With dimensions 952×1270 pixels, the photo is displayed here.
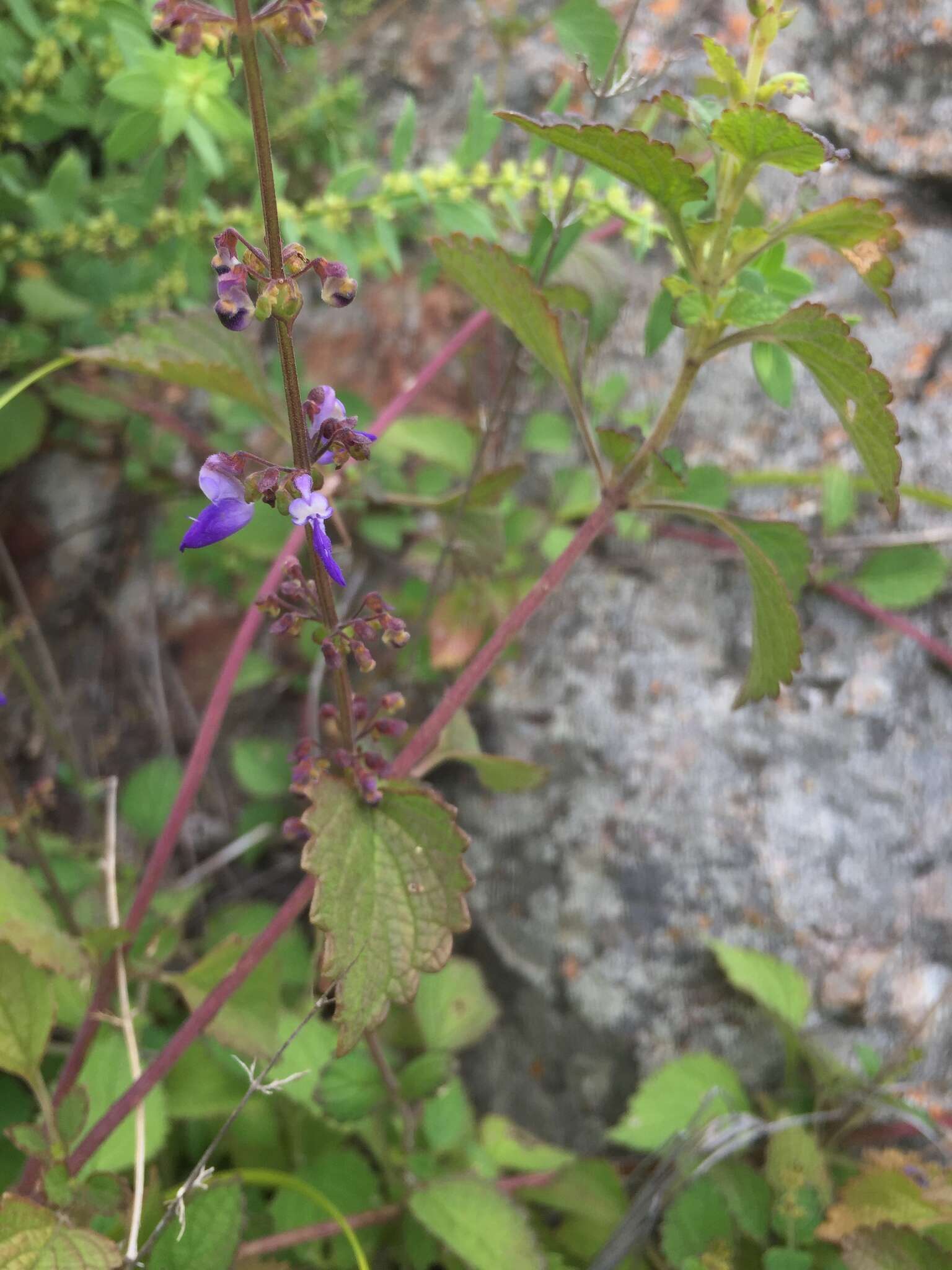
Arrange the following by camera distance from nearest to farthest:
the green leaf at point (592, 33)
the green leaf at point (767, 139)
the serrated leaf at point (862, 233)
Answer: the green leaf at point (767, 139) < the serrated leaf at point (862, 233) < the green leaf at point (592, 33)

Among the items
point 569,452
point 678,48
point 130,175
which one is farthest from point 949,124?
point 130,175

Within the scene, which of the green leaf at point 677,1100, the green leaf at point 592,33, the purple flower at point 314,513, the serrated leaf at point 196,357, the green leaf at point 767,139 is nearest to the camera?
the purple flower at point 314,513

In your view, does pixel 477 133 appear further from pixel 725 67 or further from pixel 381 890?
pixel 381 890

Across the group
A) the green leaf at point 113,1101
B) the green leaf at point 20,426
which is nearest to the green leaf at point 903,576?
the green leaf at point 113,1101

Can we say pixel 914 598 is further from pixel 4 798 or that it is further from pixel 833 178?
pixel 4 798

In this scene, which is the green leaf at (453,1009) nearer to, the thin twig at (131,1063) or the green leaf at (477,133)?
the thin twig at (131,1063)

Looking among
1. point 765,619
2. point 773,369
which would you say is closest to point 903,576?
point 773,369
